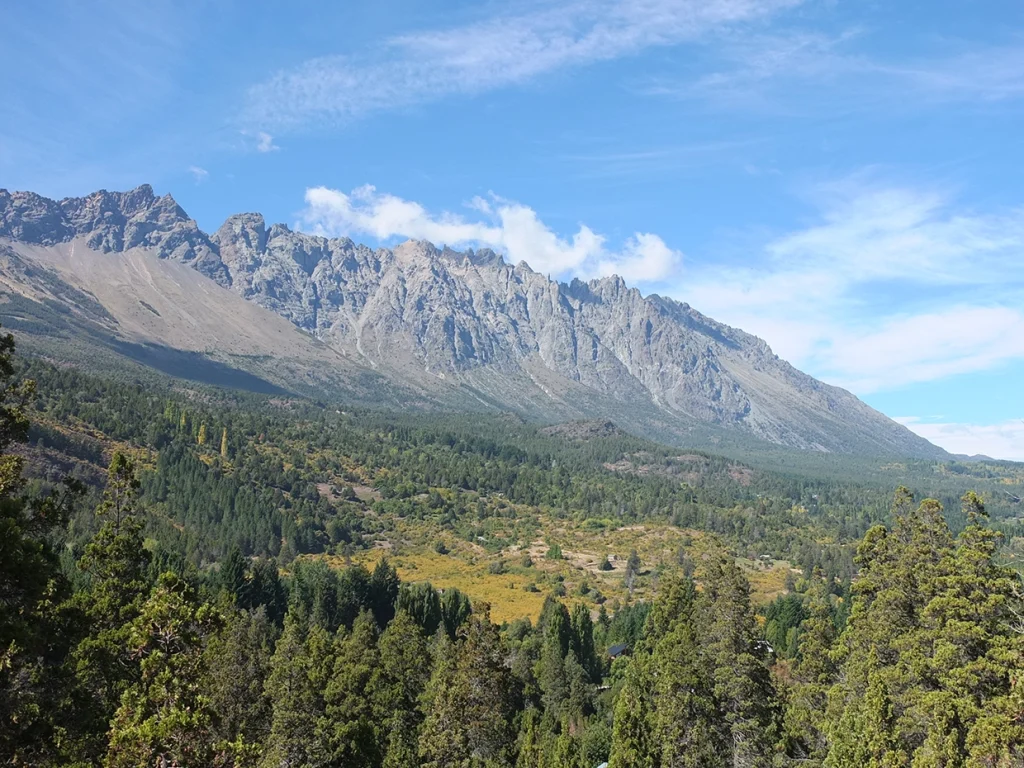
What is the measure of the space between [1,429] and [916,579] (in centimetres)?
4034

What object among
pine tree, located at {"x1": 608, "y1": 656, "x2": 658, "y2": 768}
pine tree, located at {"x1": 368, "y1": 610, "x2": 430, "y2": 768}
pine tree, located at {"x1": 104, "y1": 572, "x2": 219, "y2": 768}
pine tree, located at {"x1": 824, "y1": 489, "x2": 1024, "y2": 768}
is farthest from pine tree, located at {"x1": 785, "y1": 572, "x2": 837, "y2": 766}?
pine tree, located at {"x1": 104, "y1": 572, "x2": 219, "y2": 768}

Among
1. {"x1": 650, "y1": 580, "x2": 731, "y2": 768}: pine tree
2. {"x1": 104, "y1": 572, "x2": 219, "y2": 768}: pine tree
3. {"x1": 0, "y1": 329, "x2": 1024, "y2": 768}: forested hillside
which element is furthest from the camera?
{"x1": 650, "y1": 580, "x2": 731, "y2": 768}: pine tree

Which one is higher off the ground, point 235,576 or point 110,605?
point 110,605

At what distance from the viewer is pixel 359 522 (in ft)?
642

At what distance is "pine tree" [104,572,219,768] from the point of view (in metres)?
19.0

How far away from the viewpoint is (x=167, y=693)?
2073cm

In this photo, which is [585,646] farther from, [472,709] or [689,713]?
[689,713]

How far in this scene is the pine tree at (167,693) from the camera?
62.4 ft

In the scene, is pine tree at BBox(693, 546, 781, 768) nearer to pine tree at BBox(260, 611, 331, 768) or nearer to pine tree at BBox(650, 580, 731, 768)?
pine tree at BBox(650, 580, 731, 768)

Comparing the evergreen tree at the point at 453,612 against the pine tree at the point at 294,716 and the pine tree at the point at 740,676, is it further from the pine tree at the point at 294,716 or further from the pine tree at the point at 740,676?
the pine tree at the point at 740,676

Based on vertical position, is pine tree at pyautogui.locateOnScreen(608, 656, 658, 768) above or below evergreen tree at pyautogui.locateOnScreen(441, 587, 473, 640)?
above

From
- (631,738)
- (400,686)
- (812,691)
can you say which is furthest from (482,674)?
(812,691)

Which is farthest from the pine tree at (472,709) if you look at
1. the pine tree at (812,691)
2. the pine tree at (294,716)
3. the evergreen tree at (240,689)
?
the pine tree at (812,691)

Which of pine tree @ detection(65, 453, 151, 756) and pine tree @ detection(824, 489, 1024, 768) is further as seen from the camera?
pine tree @ detection(824, 489, 1024, 768)
